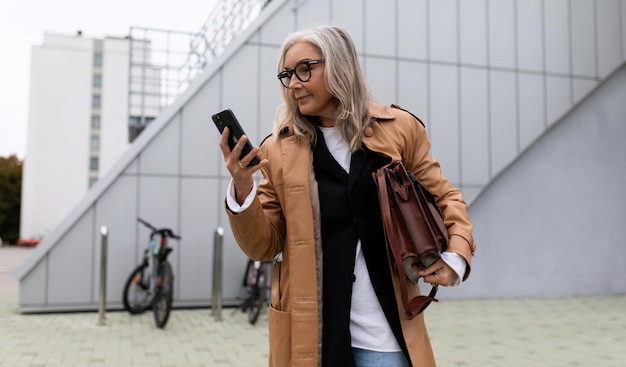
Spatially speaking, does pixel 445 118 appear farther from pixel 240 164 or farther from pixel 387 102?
pixel 240 164

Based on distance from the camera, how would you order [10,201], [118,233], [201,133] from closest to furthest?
[118,233], [201,133], [10,201]

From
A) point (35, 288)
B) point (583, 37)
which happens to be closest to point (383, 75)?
point (583, 37)

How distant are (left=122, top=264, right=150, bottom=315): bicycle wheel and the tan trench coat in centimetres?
585

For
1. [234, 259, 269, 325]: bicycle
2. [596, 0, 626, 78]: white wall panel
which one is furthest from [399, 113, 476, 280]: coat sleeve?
[596, 0, 626, 78]: white wall panel

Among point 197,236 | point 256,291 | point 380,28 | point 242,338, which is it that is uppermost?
point 380,28

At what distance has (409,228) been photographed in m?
1.53

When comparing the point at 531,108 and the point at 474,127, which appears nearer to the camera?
the point at 474,127

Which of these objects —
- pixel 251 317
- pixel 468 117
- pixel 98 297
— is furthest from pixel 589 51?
pixel 98 297

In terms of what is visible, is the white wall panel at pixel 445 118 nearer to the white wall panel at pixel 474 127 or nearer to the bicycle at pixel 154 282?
the white wall panel at pixel 474 127

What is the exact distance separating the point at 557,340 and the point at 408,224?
5.24 m

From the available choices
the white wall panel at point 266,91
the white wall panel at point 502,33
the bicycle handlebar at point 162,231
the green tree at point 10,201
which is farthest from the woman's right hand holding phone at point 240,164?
the green tree at point 10,201

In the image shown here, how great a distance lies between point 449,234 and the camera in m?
1.60

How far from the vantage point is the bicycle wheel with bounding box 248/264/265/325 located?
6.68 m

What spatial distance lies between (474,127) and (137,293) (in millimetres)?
5446
